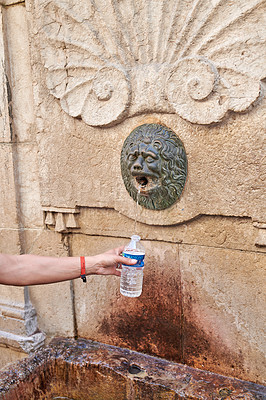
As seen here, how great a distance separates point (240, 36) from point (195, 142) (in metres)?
0.58

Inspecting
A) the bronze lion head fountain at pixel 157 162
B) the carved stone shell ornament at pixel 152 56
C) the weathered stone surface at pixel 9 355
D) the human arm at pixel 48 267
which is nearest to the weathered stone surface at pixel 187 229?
the bronze lion head fountain at pixel 157 162

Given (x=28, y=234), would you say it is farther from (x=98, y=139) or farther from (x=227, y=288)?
(x=227, y=288)

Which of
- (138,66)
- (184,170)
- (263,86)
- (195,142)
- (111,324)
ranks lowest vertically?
(111,324)

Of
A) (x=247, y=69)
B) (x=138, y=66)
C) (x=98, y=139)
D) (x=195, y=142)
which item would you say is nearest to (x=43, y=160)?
(x=98, y=139)

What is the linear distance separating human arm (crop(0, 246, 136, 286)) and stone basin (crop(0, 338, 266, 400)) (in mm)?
762

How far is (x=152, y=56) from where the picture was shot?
1.98 metres

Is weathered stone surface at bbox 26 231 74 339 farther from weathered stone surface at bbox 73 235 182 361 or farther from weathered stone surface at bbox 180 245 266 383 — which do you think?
weathered stone surface at bbox 180 245 266 383

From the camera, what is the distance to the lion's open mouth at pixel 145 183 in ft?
6.74

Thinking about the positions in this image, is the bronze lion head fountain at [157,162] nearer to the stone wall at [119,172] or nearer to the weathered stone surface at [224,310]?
the stone wall at [119,172]

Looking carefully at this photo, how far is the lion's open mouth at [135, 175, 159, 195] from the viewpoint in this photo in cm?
205

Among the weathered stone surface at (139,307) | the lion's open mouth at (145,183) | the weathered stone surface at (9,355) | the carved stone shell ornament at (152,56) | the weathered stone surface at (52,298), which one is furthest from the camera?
the weathered stone surface at (9,355)

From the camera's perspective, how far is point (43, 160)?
2.51 meters

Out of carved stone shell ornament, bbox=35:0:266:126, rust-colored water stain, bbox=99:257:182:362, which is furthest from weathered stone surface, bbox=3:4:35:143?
rust-colored water stain, bbox=99:257:182:362

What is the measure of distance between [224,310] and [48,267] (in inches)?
43.0
